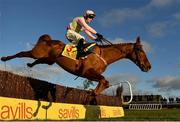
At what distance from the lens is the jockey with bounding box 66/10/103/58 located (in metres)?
14.8

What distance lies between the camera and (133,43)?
1644 cm

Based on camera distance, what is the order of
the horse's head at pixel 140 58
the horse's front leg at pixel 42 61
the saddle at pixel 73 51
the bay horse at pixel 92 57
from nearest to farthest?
the bay horse at pixel 92 57 < the saddle at pixel 73 51 < the horse's front leg at pixel 42 61 < the horse's head at pixel 140 58

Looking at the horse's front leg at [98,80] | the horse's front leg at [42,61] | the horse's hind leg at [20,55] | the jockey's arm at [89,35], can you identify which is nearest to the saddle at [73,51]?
the jockey's arm at [89,35]

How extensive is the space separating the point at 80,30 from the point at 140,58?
2.56m

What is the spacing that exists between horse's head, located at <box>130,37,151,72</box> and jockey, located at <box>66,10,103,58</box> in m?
1.71

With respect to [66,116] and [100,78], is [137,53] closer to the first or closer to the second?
[100,78]

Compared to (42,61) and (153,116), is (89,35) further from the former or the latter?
(153,116)

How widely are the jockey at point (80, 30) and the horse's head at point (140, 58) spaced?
1.71m

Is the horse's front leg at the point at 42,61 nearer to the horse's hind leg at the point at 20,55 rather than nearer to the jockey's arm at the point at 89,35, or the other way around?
the horse's hind leg at the point at 20,55

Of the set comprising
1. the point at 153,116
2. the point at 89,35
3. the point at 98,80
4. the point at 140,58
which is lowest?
the point at 153,116

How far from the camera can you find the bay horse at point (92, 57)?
47.6 ft

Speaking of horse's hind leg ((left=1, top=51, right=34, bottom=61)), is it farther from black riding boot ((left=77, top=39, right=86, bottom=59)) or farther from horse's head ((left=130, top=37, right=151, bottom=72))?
horse's head ((left=130, top=37, right=151, bottom=72))

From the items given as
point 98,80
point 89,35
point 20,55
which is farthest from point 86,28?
point 20,55

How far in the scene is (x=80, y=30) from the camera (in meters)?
15.3
